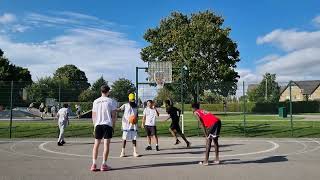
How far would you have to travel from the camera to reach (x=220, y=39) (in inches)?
2094

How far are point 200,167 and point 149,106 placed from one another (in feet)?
Result: 15.5

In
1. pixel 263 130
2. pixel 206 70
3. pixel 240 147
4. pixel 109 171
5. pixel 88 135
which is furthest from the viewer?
pixel 206 70

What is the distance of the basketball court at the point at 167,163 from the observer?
9.84 metres

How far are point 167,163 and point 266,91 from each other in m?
55.9

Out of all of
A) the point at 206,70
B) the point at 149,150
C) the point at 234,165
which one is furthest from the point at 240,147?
the point at 206,70

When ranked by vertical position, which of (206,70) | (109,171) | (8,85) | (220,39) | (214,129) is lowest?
(109,171)

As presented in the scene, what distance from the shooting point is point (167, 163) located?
38.8 ft

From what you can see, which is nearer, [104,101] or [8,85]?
[104,101]

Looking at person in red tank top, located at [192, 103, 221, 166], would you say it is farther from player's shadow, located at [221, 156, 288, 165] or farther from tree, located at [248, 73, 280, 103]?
tree, located at [248, 73, 280, 103]

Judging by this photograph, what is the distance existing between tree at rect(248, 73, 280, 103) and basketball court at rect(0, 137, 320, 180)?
33.7ft

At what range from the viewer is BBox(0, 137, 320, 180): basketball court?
9.84 metres

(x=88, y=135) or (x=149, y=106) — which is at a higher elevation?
(x=149, y=106)

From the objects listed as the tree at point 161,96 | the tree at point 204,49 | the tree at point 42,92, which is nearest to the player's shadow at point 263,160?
the tree at point 161,96

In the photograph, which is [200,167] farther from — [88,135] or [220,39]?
[220,39]
